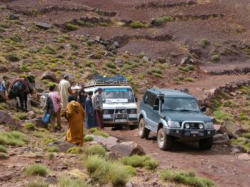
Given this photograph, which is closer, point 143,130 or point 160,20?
point 143,130

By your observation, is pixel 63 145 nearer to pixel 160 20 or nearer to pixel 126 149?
pixel 126 149

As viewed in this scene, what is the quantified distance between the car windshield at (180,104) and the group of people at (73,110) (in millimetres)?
3141

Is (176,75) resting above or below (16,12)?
below

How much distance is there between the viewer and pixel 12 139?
41.1ft

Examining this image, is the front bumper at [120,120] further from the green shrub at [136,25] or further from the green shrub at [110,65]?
the green shrub at [136,25]

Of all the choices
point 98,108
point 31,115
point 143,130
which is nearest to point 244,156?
point 143,130

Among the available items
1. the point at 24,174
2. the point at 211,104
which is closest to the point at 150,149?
the point at 24,174

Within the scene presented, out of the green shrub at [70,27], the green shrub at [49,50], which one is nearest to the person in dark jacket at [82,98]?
the green shrub at [49,50]

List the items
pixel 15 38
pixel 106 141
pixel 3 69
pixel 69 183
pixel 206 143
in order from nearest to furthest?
pixel 69 183 → pixel 106 141 → pixel 206 143 → pixel 3 69 → pixel 15 38

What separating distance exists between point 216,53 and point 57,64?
885 inches

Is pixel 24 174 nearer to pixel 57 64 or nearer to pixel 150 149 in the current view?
pixel 150 149

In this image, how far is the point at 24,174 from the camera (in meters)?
8.96

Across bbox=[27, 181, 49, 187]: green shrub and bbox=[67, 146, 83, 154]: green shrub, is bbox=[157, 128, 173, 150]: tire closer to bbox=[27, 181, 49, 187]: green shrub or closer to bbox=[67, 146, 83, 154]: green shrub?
bbox=[67, 146, 83, 154]: green shrub

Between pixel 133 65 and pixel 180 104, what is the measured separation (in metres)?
26.6
